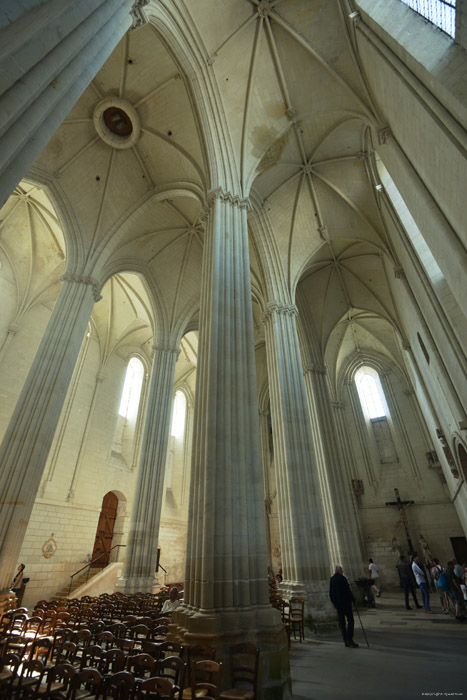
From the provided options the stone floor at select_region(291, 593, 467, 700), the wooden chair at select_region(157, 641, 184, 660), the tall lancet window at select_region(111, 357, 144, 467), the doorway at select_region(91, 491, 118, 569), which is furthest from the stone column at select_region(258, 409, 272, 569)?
the wooden chair at select_region(157, 641, 184, 660)

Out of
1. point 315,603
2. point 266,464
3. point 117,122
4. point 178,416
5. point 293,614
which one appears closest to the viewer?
point 293,614

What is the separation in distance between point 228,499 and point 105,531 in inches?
520

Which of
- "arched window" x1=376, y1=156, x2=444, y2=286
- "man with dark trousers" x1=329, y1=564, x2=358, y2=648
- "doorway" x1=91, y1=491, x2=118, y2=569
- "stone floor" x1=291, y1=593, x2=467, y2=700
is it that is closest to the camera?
"stone floor" x1=291, y1=593, x2=467, y2=700

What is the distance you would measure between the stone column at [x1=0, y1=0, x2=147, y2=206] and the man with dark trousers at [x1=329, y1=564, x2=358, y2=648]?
7.40m

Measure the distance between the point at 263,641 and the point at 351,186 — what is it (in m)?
13.3

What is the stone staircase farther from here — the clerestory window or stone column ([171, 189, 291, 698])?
the clerestory window

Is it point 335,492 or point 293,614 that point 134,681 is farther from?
point 335,492

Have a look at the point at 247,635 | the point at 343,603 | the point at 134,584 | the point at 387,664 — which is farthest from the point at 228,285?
the point at 134,584

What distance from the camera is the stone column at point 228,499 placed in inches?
173

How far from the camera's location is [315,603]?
26.1 ft

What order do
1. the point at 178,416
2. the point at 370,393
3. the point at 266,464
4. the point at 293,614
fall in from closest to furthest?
the point at 293,614
the point at 370,393
the point at 178,416
the point at 266,464

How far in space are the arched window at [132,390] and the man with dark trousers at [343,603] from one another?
45.2 ft

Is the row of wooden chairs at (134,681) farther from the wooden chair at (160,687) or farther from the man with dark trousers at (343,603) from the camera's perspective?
the man with dark trousers at (343,603)

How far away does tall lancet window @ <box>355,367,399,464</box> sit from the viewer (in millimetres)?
18406
